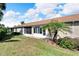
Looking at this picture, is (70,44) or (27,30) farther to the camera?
(27,30)

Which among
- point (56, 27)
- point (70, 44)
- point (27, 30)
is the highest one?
point (56, 27)

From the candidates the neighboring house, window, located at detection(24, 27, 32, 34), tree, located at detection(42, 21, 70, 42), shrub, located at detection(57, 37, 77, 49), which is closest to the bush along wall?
shrub, located at detection(57, 37, 77, 49)

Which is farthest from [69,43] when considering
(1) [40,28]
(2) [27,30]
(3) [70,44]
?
(2) [27,30]

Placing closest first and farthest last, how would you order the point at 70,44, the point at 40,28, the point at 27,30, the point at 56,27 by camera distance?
the point at 70,44, the point at 56,27, the point at 40,28, the point at 27,30

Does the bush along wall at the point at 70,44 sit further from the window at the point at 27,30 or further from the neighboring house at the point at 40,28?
the window at the point at 27,30

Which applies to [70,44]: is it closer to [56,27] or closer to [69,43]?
[69,43]

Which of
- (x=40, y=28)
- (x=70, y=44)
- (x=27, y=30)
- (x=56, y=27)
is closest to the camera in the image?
(x=70, y=44)

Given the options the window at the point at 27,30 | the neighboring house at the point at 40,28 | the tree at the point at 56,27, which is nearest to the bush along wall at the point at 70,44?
the neighboring house at the point at 40,28

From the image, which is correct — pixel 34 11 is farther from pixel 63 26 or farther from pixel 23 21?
pixel 63 26

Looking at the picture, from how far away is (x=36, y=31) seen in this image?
2875 centimetres

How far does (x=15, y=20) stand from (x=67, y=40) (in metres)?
12.7

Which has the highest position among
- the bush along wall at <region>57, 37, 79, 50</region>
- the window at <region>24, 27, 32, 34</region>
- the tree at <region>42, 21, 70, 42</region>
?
the tree at <region>42, 21, 70, 42</region>

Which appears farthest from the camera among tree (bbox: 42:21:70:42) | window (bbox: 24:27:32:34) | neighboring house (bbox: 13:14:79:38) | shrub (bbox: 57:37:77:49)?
window (bbox: 24:27:32:34)

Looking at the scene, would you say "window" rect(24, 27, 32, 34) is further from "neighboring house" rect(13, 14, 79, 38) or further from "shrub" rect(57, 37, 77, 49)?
"shrub" rect(57, 37, 77, 49)
